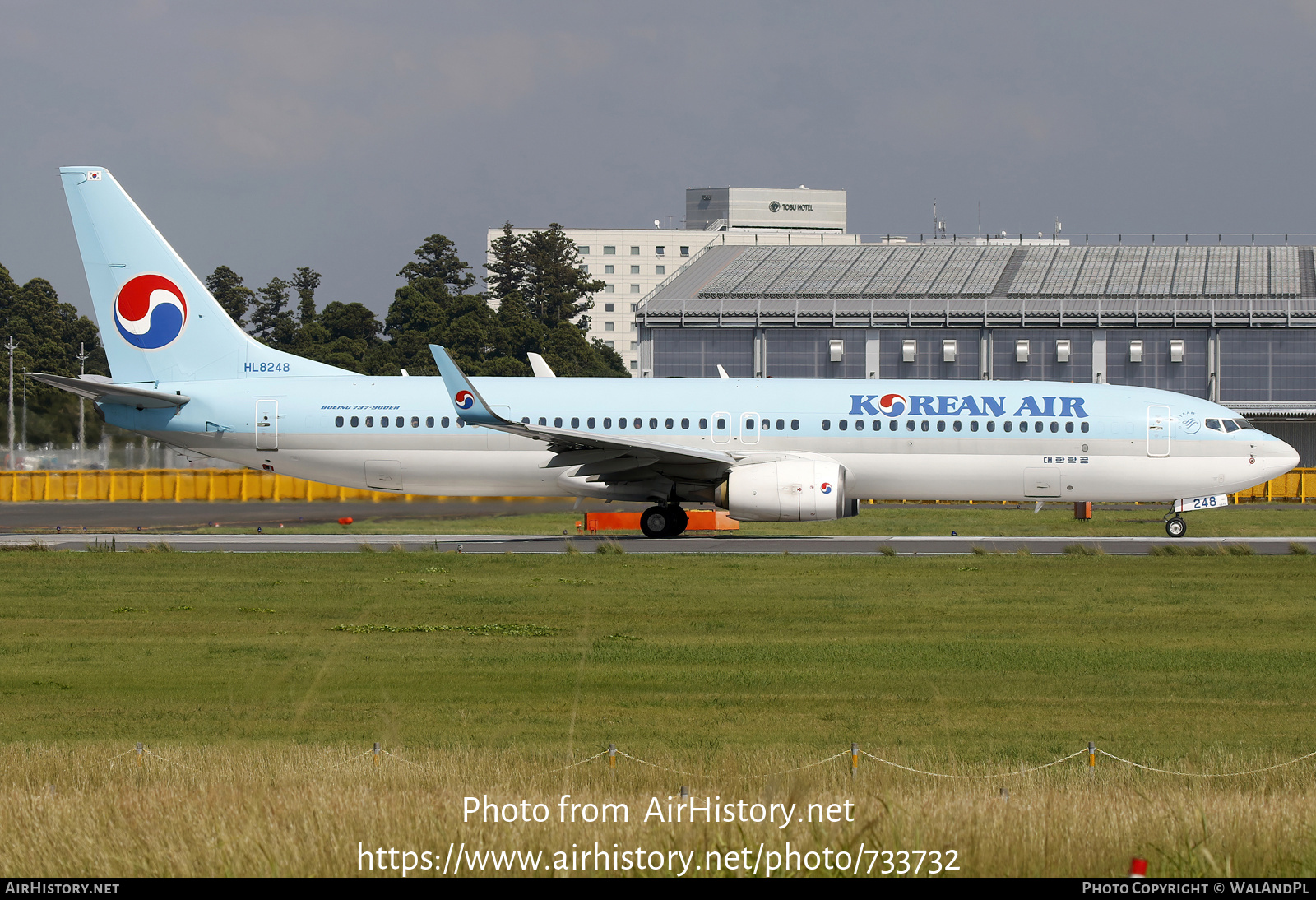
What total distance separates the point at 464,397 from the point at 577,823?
22.7m

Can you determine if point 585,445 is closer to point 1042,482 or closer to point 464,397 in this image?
point 464,397

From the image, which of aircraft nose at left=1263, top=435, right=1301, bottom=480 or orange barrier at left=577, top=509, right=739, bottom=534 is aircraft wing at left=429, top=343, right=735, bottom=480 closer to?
orange barrier at left=577, top=509, right=739, bottom=534

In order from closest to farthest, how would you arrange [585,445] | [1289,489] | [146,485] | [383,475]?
[585,445] < [383,475] < [146,485] < [1289,489]

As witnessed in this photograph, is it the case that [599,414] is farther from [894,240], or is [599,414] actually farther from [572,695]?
[894,240]

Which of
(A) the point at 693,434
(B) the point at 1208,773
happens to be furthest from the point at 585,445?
(B) the point at 1208,773

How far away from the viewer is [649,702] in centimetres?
1408

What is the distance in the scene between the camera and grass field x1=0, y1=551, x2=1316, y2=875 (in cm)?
843

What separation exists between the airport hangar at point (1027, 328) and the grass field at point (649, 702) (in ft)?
177

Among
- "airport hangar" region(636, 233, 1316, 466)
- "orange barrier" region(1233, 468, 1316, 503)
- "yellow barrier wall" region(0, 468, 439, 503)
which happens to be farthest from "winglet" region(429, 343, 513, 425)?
"airport hangar" region(636, 233, 1316, 466)

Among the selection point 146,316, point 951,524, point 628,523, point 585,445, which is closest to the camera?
point 585,445

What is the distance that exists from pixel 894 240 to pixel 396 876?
122927 millimetres

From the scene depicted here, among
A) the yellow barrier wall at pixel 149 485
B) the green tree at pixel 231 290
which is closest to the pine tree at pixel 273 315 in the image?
the green tree at pixel 231 290

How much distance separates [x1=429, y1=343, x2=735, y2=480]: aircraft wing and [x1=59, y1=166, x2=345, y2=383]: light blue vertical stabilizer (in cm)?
543

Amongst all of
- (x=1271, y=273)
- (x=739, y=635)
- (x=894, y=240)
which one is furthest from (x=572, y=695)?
(x=894, y=240)
